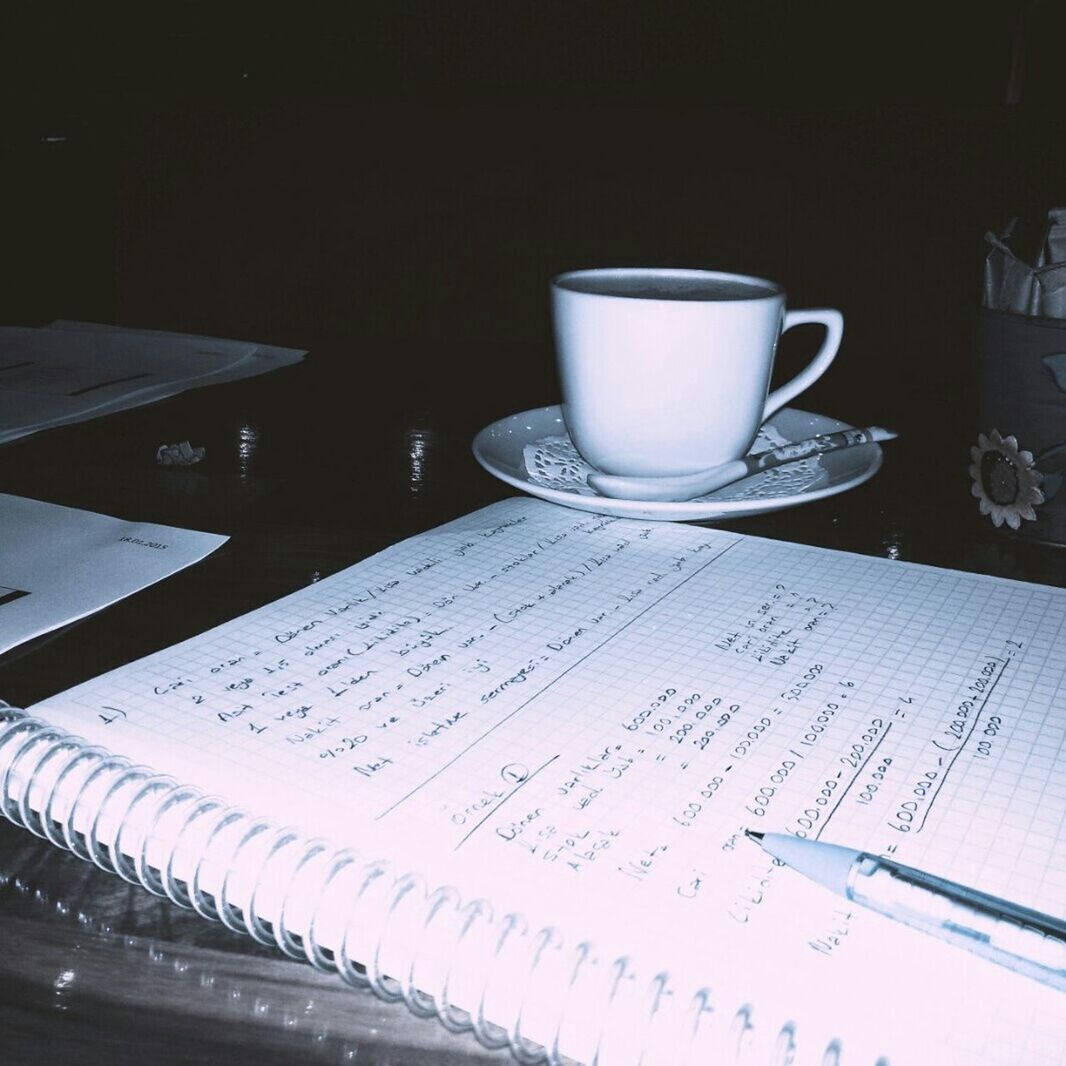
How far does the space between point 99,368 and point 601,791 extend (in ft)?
2.22

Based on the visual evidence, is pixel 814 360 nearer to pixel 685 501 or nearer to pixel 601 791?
pixel 685 501

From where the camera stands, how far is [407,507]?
1.91 ft

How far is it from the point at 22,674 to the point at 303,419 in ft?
1.33

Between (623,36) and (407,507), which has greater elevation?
(623,36)

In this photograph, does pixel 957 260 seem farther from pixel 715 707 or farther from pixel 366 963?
pixel 366 963

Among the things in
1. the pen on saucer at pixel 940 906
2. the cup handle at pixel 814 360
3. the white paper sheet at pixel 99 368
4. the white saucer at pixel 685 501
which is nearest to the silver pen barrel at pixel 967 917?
the pen on saucer at pixel 940 906

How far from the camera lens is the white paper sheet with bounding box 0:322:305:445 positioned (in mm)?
732

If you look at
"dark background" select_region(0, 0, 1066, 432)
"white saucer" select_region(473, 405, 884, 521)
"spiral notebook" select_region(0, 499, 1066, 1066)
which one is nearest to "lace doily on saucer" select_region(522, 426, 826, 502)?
"white saucer" select_region(473, 405, 884, 521)

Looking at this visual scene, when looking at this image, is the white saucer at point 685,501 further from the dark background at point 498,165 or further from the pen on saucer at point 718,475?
the dark background at point 498,165

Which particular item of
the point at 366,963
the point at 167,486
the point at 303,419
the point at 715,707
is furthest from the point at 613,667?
the point at 303,419

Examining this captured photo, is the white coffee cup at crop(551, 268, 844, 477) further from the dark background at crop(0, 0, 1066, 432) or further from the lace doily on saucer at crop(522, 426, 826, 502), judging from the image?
the dark background at crop(0, 0, 1066, 432)

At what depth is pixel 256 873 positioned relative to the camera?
26 centimetres

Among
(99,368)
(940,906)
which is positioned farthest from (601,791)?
(99,368)

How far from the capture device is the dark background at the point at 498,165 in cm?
110
